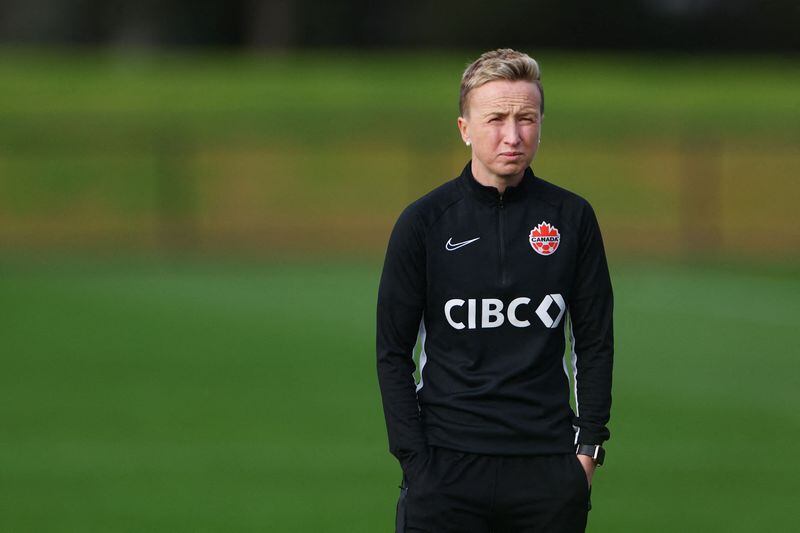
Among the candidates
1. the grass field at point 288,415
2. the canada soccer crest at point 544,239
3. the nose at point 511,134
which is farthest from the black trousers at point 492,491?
the grass field at point 288,415

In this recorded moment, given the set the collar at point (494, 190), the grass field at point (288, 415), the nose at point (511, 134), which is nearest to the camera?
the nose at point (511, 134)

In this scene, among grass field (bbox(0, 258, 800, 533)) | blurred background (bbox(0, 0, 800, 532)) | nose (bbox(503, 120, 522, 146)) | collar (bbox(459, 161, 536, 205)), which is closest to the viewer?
nose (bbox(503, 120, 522, 146))

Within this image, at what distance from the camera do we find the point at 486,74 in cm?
396

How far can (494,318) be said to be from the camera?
13.1ft

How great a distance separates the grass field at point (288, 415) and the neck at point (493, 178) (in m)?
3.68

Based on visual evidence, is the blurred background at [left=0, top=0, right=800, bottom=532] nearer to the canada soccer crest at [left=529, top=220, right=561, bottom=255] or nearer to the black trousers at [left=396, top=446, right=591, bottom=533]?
the black trousers at [left=396, top=446, right=591, bottom=533]

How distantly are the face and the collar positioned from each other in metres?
0.07

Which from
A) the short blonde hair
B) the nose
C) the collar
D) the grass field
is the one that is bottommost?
the grass field

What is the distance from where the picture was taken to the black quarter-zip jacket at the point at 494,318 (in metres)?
3.98

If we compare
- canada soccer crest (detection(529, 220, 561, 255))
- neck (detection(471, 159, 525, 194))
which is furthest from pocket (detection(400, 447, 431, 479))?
neck (detection(471, 159, 525, 194))

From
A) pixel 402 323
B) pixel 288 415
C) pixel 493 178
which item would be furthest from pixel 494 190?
pixel 288 415

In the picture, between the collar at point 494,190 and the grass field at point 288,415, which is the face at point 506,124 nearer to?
the collar at point 494,190

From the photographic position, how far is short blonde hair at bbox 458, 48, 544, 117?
155 inches

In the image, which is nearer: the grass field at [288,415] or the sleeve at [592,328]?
the sleeve at [592,328]
